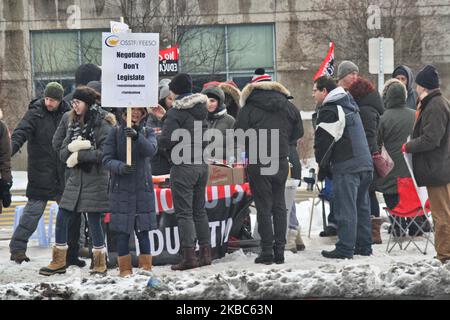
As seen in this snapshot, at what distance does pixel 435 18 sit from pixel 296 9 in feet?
13.1

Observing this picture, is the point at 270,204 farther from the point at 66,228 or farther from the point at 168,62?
the point at 168,62

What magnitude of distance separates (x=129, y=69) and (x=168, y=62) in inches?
358

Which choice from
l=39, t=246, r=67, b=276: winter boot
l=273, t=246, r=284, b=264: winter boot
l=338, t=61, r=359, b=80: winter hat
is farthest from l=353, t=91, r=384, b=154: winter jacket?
l=39, t=246, r=67, b=276: winter boot

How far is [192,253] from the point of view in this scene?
429 inches

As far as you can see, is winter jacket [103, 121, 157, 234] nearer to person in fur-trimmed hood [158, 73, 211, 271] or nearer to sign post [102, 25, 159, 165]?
sign post [102, 25, 159, 165]

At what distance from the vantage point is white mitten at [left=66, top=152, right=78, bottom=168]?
10.4 meters

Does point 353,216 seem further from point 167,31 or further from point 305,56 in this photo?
point 305,56

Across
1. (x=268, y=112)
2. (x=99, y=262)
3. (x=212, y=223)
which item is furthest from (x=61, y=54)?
(x=99, y=262)

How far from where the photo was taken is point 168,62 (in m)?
19.1

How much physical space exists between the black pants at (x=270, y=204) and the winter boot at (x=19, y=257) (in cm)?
270

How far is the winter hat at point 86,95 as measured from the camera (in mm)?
10562

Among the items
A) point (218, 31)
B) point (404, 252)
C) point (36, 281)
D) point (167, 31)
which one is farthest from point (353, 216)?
point (218, 31)

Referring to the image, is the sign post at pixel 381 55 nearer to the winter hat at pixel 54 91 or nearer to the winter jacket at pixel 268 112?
the winter jacket at pixel 268 112

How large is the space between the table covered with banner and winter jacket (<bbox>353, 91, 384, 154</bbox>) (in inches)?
61.8
